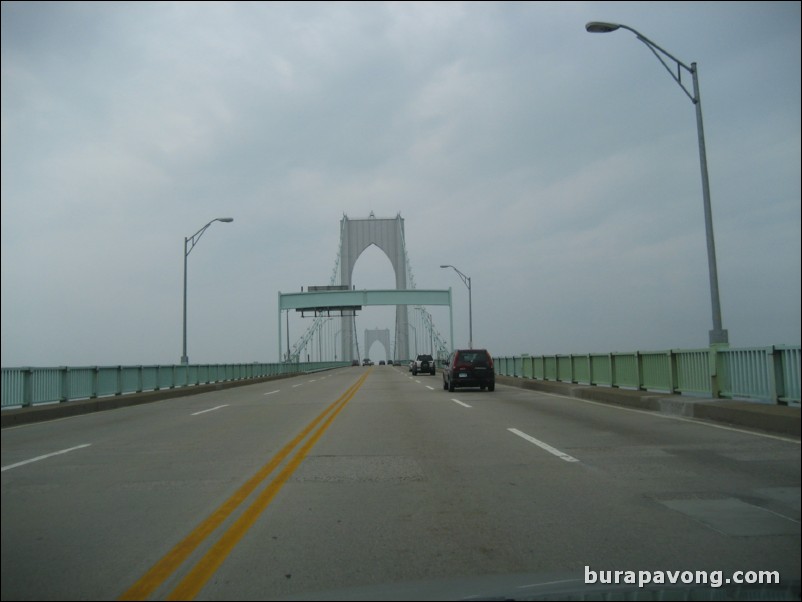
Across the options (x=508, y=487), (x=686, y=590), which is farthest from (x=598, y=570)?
(x=508, y=487)

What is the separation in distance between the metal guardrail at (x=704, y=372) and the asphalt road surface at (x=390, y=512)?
68.7 inches

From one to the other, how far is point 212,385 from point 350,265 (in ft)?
210

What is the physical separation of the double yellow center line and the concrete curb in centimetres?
748

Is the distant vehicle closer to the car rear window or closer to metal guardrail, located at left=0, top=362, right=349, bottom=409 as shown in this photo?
metal guardrail, located at left=0, top=362, right=349, bottom=409

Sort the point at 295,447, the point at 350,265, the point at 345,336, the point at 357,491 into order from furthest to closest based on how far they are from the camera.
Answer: the point at 345,336 < the point at 350,265 < the point at 295,447 < the point at 357,491

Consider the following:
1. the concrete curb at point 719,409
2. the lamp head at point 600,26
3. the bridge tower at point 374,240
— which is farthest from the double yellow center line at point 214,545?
the bridge tower at point 374,240

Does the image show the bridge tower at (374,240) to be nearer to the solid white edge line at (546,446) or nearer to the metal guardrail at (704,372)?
the metal guardrail at (704,372)

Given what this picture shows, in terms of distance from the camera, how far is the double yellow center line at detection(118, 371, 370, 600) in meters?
4.46

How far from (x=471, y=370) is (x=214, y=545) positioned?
71.3ft

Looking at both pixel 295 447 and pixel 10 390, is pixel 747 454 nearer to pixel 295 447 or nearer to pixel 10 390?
pixel 295 447

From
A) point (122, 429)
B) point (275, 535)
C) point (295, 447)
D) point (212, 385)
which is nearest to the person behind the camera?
point (275, 535)

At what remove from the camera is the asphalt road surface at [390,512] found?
14.9 ft

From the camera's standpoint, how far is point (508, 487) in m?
7.55

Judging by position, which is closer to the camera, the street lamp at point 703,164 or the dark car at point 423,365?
the street lamp at point 703,164
